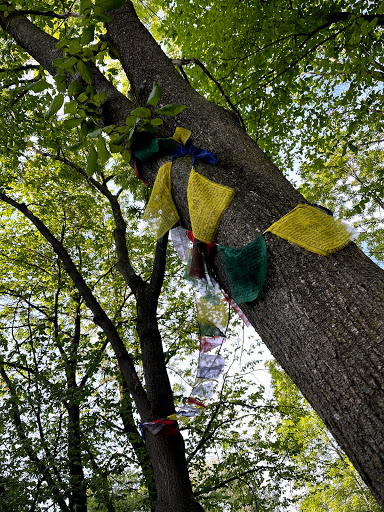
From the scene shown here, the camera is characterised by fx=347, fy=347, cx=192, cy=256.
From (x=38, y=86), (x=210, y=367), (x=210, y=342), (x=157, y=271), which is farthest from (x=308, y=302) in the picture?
(x=157, y=271)

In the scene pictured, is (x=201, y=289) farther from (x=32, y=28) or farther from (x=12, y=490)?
(x=12, y=490)

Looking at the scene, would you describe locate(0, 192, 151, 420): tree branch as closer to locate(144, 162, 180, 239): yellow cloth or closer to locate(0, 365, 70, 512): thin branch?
locate(0, 365, 70, 512): thin branch

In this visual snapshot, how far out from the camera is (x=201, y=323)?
2512 mm

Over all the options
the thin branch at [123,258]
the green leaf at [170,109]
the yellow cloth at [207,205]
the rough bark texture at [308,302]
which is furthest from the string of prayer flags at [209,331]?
the thin branch at [123,258]

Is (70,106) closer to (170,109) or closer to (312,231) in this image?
(170,109)

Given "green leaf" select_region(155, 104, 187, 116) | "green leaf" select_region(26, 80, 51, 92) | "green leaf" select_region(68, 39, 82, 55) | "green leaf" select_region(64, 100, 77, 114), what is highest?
"green leaf" select_region(68, 39, 82, 55)

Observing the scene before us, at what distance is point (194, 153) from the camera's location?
177cm

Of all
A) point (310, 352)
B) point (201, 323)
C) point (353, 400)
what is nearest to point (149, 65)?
point (201, 323)

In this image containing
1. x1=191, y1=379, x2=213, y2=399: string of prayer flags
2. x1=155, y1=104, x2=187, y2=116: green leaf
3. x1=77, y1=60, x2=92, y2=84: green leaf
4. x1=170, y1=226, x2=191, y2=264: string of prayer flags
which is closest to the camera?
x1=155, y1=104, x2=187, y2=116: green leaf

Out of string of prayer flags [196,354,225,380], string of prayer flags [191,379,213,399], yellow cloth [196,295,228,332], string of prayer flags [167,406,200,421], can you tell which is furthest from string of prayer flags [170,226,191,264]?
string of prayer flags [167,406,200,421]

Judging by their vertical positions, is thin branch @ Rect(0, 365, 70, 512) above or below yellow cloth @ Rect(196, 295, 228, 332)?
above

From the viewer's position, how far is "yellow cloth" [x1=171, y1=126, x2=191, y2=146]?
1.85m

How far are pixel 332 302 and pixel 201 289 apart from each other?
1111mm

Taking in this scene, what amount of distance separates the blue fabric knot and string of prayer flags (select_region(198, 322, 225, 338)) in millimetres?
1246
